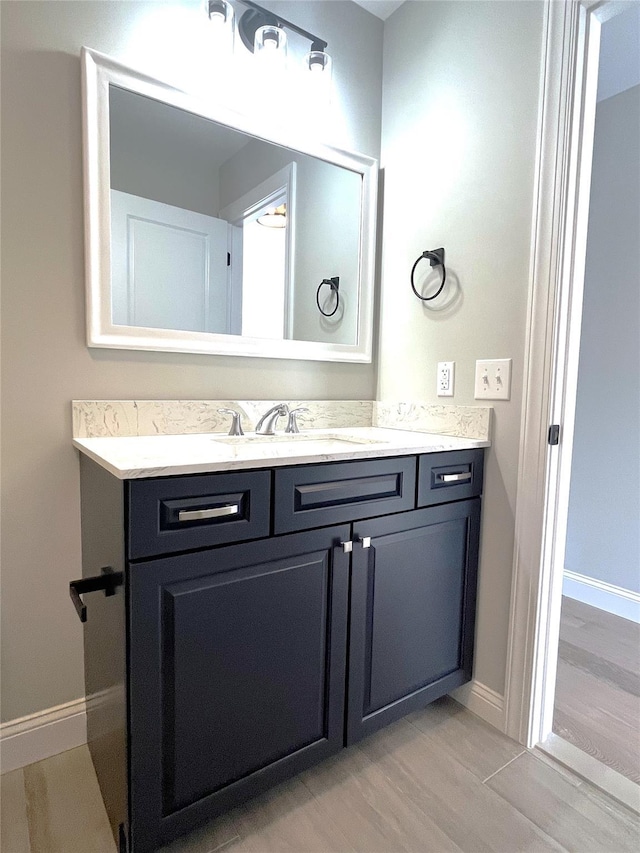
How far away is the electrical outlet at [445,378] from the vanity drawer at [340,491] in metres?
0.44

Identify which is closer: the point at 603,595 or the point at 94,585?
the point at 94,585

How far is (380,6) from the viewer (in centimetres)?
191

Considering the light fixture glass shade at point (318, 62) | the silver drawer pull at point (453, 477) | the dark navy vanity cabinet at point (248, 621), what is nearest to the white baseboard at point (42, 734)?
the dark navy vanity cabinet at point (248, 621)

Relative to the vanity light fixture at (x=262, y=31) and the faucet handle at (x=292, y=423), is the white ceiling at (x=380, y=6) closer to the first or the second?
the vanity light fixture at (x=262, y=31)

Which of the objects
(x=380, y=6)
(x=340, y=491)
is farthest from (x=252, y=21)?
(x=340, y=491)

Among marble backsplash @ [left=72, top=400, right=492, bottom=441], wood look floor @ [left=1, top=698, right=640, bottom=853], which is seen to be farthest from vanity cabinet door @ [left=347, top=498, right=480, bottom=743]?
marble backsplash @ [left=72, top=400, right=492, bottom=441]

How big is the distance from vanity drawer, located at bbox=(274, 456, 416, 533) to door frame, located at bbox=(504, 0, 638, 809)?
0.41m

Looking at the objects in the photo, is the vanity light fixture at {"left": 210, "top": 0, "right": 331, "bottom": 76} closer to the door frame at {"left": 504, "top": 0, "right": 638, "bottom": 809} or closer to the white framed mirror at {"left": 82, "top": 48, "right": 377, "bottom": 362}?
the white framed mirror at {"left": 82, "top": 48, "right": 377, "bottom": 362}

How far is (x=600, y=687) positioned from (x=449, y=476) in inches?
41.1

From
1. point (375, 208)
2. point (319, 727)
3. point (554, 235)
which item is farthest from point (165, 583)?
point (375, 208)

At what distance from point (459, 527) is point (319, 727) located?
27.6 inches

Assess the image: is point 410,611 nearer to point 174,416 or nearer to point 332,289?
point 174,416

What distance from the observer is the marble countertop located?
101 centimetres

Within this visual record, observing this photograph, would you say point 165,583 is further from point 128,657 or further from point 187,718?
point 187,718
